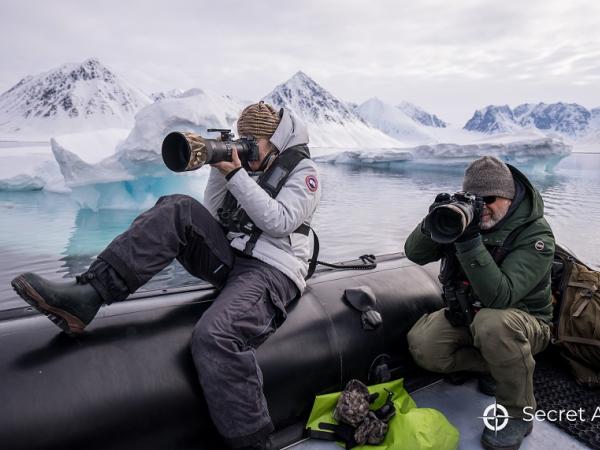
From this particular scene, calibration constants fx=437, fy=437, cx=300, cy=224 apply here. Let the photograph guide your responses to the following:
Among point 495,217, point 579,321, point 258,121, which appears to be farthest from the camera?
point 579,321

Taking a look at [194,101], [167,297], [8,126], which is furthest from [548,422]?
[8,126]

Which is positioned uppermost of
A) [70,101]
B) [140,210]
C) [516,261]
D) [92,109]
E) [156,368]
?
[70,101]

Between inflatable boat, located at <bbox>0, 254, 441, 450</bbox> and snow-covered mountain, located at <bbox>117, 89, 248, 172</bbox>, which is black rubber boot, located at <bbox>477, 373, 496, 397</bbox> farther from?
snow-covered mountain, located at <bbox>117, 89, 248, 172</bbox>

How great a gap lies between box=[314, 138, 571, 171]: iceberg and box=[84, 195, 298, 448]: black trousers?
26416 mm

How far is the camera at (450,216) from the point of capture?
1.63 meters

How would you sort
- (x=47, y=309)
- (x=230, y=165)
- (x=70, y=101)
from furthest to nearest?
1. (x=70, y=101)
2. (x=230, y=165)
3. (x=47, y=309)

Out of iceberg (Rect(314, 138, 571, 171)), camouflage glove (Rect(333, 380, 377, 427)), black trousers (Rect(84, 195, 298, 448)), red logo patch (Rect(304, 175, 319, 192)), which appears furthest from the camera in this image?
iceberg (Rect(314, 138, 571, 171))

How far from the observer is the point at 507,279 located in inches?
71.1

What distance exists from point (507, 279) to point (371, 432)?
0.84m

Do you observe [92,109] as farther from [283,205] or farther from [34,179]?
[283,205]

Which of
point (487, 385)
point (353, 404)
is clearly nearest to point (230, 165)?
point (353, 404)

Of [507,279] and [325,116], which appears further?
[325,116]

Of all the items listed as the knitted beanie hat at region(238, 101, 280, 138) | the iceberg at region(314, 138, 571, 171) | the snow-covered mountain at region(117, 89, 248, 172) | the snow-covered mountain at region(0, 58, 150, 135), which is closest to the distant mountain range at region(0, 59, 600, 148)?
the snow-covered mountain at region(0, 58, 150, 135)

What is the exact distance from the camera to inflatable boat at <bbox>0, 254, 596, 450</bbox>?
1.36 metres
